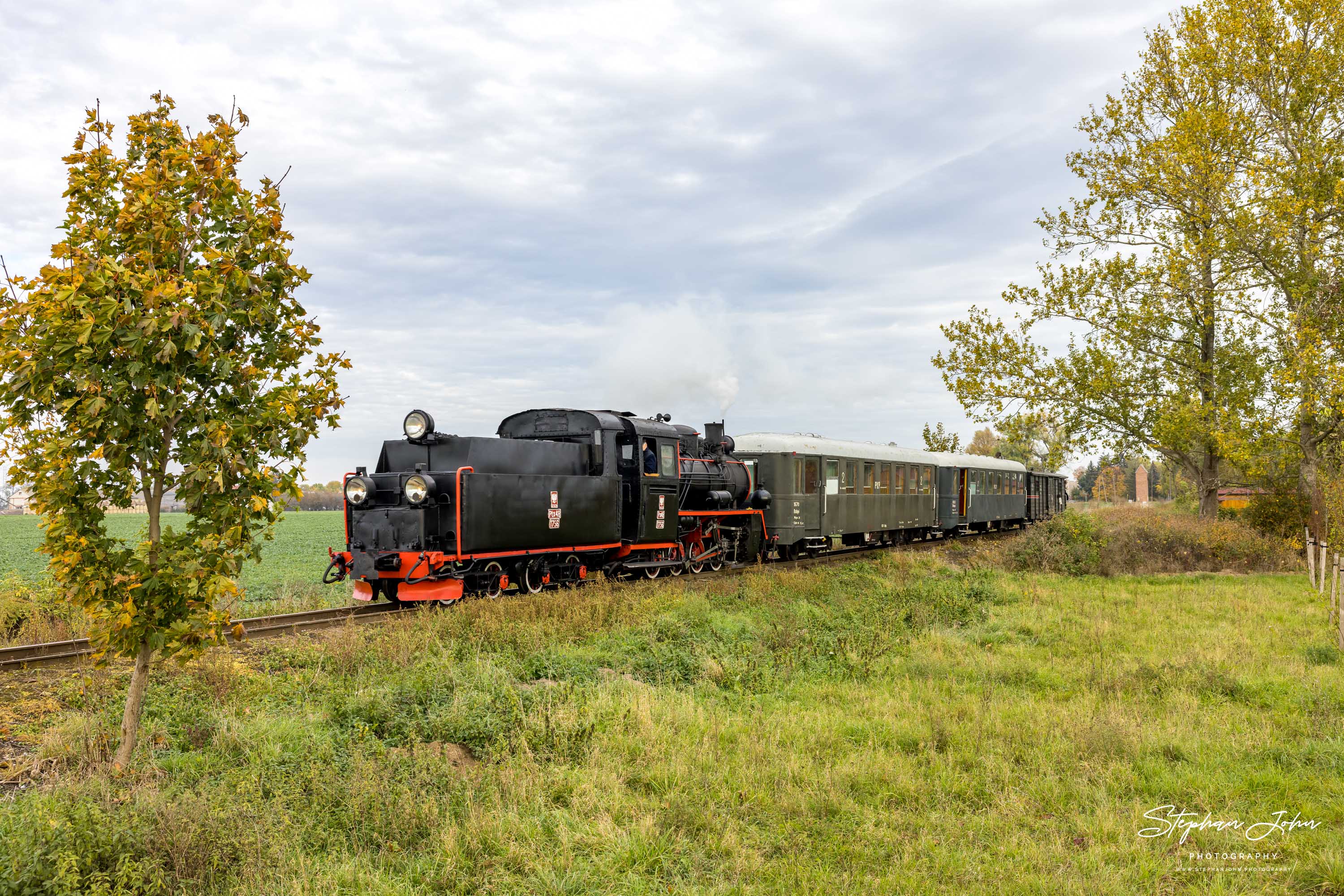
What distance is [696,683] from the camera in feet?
32.6

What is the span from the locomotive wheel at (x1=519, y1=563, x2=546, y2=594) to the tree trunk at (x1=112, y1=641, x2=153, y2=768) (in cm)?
802

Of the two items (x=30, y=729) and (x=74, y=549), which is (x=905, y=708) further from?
(x=30, y=729)

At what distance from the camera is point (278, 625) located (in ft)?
39.7

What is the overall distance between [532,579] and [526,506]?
5.44 ft

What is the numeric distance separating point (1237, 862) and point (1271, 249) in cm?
2218

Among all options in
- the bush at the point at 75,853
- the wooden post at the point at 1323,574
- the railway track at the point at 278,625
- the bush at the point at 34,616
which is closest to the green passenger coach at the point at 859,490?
the railway track at the point at 278,625

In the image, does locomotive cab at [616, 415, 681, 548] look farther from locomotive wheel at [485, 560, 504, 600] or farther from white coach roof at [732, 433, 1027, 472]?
white coach roof at [732, 433, 1027, 472]

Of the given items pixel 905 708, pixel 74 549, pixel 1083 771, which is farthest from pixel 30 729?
pixel 1083 771

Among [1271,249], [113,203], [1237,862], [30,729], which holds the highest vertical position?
[1271,249]

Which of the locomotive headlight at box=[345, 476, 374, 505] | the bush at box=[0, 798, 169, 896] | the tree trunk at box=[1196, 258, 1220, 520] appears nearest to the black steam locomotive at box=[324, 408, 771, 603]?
the locomotive headlight at box=[345, 476, 374, 505]

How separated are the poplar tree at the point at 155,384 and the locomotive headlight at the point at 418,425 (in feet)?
23.6

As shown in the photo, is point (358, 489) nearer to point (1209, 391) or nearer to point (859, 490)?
point (859, 490)

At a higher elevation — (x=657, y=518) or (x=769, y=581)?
(x=657, y=518)

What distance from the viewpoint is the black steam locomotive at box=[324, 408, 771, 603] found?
42.3 ft
